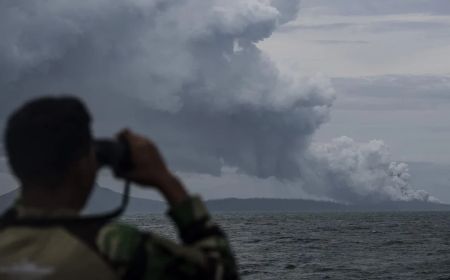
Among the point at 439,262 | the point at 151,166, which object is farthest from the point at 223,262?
the point at 439,262

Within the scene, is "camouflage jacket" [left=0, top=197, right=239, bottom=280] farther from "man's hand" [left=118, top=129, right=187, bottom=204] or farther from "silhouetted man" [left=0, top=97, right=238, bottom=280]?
"man's hand" [left=118, top=129, right=187, bottom=204]

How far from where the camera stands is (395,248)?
83.1 meters

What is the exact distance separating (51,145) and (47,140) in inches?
0.8

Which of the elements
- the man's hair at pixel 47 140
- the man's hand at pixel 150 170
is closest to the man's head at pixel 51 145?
the man's hair at pixel 47 140

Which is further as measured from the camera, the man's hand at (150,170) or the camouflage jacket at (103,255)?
the man's hand at (150,170)

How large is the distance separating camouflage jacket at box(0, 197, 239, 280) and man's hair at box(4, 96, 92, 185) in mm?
190

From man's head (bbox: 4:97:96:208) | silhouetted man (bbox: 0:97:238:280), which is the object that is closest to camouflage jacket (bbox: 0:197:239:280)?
silhouetted man (bbox: 0:97:238:280)

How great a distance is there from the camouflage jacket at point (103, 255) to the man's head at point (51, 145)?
0.16m

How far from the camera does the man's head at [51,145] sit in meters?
3.35

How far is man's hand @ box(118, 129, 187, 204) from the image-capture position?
3.45 m

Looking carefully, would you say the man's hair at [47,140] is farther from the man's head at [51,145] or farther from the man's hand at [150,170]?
the man's hand at [150,170]

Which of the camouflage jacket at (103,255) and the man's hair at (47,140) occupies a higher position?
the man's hair at (47,140)

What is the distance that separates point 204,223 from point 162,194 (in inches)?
7.0

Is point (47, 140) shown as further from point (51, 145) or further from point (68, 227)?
point (68, 227)
